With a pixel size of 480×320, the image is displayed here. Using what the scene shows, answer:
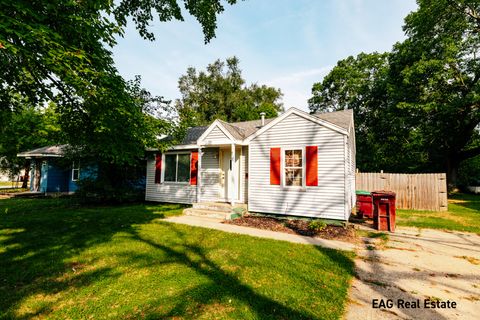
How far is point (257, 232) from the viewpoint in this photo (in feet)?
22.9

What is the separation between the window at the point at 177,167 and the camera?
11.7 meters

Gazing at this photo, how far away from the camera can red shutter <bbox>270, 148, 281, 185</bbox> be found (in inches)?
345

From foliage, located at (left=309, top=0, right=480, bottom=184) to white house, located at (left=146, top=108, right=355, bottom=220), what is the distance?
40.5 ft

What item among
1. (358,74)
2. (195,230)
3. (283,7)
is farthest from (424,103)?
(195,230)

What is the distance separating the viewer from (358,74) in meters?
28.0

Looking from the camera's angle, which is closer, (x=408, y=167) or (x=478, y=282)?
(x=478, y=282)

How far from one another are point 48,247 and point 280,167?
7202 mm

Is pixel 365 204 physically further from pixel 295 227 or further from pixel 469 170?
pixel 469 170

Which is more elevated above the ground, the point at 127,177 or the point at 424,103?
the point at 424,103

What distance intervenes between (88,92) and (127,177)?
854 cm

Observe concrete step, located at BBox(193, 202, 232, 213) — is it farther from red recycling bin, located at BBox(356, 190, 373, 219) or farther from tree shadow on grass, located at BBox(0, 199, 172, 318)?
red recycling bin, located at BBox(356, 190, 373, 219)

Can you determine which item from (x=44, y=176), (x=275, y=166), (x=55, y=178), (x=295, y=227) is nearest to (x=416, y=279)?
(x=295, y=227)

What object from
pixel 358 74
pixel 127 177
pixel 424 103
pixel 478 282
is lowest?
pixel 478 282

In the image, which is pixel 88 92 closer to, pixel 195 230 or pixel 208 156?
pixel 195 230
